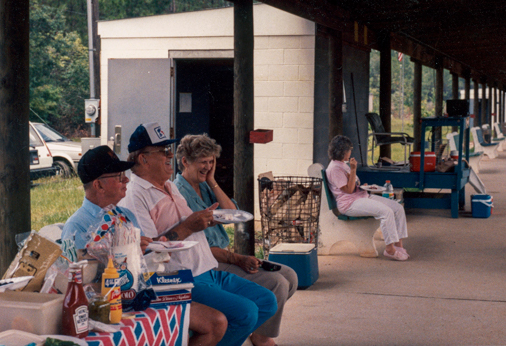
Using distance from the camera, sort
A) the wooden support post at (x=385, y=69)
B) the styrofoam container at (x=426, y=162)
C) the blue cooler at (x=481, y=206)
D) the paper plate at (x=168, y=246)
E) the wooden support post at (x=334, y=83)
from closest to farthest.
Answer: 1. the paper plate at (x=168, y=246)
2. the wooden support post at (x=334, y=83)
3. the styrofoam container at (x=426, y=162)
4. the blue cooler at (x=481, y=206)
5. the wooden support post at (x=385, y=69)

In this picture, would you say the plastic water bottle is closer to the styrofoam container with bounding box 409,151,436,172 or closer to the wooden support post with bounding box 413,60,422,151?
the styrofoam container with bounding box 409,151,436,172

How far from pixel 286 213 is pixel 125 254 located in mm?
3802

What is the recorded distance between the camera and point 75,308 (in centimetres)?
219

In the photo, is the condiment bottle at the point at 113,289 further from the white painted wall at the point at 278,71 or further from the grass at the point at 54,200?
the grass at the point at 54,200

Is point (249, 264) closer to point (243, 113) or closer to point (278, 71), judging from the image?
point (243, 113)

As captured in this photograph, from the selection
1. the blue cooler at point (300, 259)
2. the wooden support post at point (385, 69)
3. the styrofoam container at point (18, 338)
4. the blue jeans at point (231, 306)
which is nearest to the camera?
the styrofoam container at point (18, 338)

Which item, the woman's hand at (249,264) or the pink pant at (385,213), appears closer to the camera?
the woman's hand at (249,264)

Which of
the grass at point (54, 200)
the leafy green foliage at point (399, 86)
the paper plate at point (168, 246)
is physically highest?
the leafy green foliage at point (399, 86)

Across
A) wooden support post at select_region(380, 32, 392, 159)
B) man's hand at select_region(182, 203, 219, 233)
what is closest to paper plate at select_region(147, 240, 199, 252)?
man's hand at select_region(182, 203, 219, 233)

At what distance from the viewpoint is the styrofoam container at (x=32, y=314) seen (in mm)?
2113

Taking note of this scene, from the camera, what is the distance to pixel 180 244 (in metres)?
2.91

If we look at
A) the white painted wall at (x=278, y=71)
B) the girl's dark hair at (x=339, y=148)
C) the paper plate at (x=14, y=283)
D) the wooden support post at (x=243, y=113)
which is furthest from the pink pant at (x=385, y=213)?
the paper plate at (x=14, y=283)

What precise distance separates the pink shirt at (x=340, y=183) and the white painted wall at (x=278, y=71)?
78.0 inches

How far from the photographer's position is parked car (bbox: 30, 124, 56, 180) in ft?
42.3
